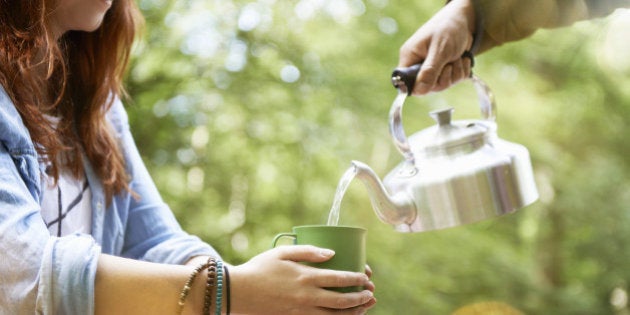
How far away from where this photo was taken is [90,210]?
3.31 ft

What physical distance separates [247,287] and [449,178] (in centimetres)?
31

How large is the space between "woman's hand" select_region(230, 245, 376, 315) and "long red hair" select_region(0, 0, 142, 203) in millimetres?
383

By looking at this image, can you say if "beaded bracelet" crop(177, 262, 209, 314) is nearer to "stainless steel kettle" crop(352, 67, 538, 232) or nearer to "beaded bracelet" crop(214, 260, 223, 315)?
"beaded bracelet" crop(214, 260, 223, 315)

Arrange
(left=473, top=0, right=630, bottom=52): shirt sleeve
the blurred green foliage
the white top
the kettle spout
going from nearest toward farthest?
the kettle spout < the white top < (left=473, top=0, right=630, bottom=52): shirt sleeve < the blurred green foliage

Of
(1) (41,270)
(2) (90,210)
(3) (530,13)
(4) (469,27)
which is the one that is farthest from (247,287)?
(3) (530,13)

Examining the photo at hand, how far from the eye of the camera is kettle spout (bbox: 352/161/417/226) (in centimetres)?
82

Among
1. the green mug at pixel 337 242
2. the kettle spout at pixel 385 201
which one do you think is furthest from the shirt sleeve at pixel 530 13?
the green mug at pixel 337 242

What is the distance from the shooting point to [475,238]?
10.8 ft

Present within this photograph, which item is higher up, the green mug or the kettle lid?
the kettle lid

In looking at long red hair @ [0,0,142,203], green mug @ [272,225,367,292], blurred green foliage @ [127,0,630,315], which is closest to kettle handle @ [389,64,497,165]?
green mug @ [272,225,367,292]

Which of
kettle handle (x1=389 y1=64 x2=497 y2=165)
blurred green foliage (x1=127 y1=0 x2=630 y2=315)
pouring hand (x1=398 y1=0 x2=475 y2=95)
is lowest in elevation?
blurred green foliage (x1=127 y1=0 x2=630 y2=315)

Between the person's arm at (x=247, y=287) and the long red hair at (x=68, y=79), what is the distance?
0.30m

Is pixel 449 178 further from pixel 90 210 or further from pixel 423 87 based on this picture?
pixel 90 210

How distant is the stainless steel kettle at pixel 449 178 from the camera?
2.80 ft
